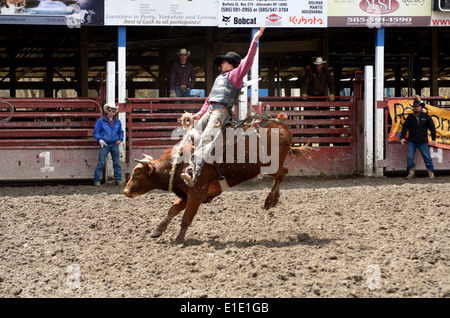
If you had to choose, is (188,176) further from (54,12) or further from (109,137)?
(54,12)

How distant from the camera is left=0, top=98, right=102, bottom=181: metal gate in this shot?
12.7m

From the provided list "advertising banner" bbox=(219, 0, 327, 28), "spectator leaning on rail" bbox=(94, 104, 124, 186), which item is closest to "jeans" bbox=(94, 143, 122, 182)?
"spectator leaning on rail" bbox=(94, 104, 124, 186)

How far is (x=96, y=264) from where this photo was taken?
636 cm

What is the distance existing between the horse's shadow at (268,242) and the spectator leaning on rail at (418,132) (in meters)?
6.30

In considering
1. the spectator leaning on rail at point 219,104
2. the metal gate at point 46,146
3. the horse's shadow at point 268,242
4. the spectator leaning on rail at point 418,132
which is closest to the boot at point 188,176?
the spectator leaning on rail at point 219,104

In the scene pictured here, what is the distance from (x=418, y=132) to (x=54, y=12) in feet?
23.3

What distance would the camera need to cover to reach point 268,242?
23.8 ft

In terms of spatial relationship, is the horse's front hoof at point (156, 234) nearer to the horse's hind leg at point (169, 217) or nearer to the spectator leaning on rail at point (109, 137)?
the horse's hind leg at point (169, 217)

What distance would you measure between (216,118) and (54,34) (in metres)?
11.9

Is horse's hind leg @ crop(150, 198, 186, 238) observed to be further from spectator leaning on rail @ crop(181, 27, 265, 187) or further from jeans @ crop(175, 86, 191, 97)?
jeans @ crop(175, 86, 191, 97)

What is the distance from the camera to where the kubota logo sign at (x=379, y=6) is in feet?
44.2

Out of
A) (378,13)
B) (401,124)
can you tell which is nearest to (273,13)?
(378,13)

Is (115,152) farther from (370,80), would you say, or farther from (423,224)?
(423,224)

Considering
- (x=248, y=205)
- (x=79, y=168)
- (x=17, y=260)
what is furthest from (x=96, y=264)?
(x=79, y=168)
